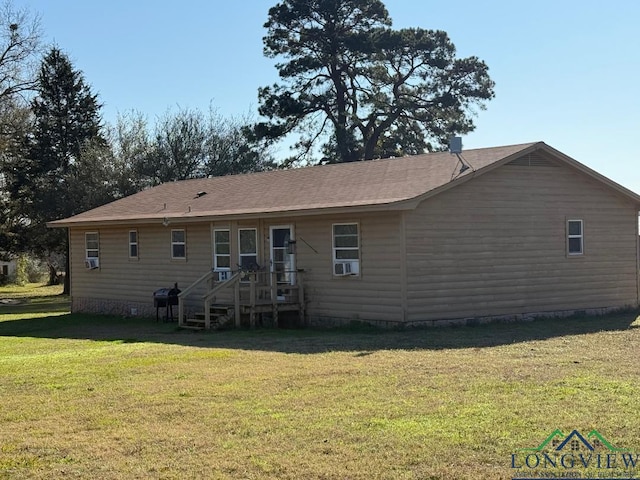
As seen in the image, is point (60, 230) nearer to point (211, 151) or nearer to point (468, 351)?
point (211, 151)

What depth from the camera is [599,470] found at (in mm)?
6441

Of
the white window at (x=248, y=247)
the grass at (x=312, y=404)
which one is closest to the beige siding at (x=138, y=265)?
the white window at (x=248, y=247)

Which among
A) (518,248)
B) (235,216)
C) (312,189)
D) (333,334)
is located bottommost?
(333,334)

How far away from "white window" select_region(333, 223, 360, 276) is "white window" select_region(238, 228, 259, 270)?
2.73m

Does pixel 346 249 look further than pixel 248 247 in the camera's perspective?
No

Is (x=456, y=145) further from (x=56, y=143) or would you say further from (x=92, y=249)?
(x=56, y=143)

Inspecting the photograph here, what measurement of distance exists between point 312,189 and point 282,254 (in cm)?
197

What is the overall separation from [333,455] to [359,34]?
34784 mm

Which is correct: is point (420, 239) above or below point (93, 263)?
above

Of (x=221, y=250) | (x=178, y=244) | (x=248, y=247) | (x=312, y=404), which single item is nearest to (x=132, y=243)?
(x=178, y=244)

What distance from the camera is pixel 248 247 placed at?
21203mm

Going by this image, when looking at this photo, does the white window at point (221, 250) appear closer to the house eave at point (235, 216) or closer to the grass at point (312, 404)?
the house eave at point (235, 216)

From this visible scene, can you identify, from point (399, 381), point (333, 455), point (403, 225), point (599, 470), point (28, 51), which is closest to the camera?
point (599, 470)

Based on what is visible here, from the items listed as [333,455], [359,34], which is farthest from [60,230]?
[333,455]
